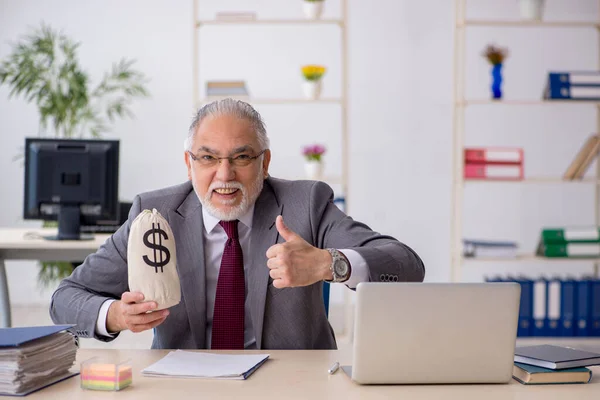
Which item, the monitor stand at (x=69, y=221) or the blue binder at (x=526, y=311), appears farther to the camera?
the blue binder at (x=526, y=311)

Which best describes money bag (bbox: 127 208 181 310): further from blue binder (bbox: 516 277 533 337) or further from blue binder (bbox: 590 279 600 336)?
blue binder (bbox: 590 279 600 336)

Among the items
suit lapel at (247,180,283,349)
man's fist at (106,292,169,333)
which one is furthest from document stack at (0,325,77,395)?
suit lapel at (247,180,283,349)

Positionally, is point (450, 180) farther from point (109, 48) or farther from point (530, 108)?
point (109, 48)

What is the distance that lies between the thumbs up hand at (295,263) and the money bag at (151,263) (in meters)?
0.23

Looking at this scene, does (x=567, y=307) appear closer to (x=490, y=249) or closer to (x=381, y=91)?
(x=490, y=249)

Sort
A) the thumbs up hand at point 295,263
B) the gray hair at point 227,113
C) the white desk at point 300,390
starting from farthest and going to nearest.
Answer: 1. the gray hair at point 227,113
2. the thumbs up hand at point 295,263
3. the white desk at point 300,390

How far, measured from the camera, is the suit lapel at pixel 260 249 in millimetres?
1984

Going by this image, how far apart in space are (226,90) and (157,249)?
3.34 meters

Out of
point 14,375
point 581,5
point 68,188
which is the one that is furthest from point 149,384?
point 581,5

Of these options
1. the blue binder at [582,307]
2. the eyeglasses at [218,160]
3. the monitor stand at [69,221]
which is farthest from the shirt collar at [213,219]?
the blue binder at [582,307]

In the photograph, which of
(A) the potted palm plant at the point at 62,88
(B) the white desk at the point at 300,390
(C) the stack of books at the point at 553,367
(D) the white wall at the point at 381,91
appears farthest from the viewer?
(D) the white wall at the point at 381,91

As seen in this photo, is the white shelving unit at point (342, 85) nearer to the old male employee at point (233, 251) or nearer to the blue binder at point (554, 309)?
the blue binder at point (554, 309)

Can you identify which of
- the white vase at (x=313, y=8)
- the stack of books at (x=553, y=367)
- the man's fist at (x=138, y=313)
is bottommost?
the stack of books at (x=553, y=367)

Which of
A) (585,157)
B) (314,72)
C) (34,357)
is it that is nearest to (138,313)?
(34,357)
